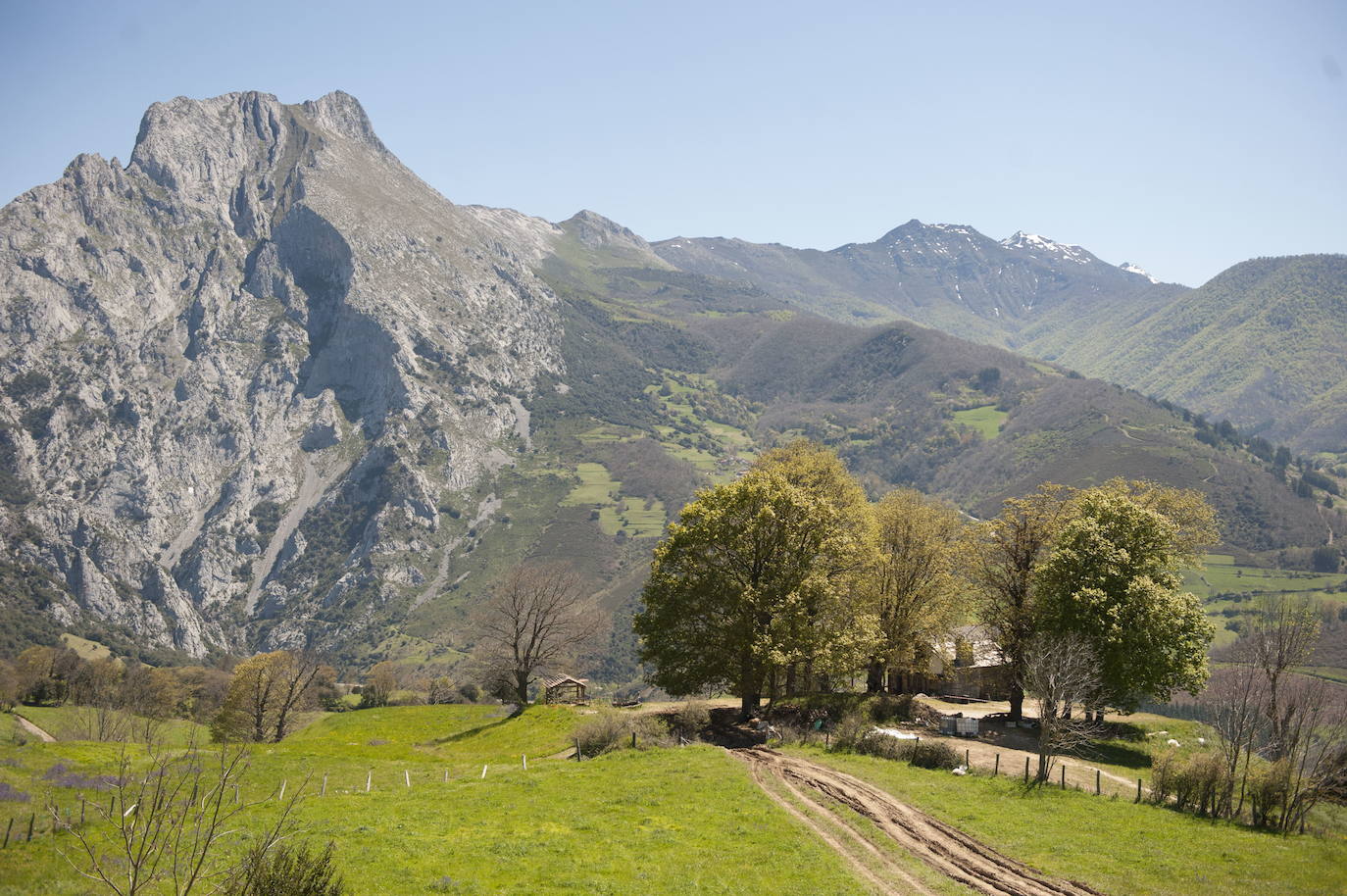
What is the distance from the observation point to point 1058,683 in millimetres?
38031

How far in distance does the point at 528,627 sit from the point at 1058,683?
151ft

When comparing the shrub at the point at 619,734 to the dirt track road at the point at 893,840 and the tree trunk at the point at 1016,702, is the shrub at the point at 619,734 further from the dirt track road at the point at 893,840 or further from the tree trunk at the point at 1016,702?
the tree trunk at the point at 1016,702

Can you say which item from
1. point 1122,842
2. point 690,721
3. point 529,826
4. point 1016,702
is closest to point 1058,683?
point 1122,842

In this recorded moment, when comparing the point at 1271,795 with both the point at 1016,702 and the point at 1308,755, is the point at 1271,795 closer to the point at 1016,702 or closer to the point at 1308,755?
the point at 1308,755

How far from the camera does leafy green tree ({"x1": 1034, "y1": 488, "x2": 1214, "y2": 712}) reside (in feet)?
145

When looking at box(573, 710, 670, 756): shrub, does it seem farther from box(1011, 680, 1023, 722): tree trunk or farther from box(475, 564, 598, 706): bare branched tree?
box(475, 564, 598, 706): bare branched tree

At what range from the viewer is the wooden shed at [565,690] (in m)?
67.8

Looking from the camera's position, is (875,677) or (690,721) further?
(875,677)

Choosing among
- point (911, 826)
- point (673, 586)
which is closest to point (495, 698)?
point (673, 586)

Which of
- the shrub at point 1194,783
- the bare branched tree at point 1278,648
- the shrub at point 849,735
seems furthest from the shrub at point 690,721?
the bare branched tree at point 1278,648

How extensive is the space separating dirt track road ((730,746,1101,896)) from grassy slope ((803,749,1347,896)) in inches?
33.4

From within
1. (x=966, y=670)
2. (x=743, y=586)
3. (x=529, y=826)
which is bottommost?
(x=529, y=826)

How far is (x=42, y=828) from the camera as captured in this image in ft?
92.0

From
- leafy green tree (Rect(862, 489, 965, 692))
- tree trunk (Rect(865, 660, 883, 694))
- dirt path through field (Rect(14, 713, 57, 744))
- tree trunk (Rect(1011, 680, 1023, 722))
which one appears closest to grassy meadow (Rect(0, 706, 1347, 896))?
leafy green tree (Rect(862, 489, 965, 692))
